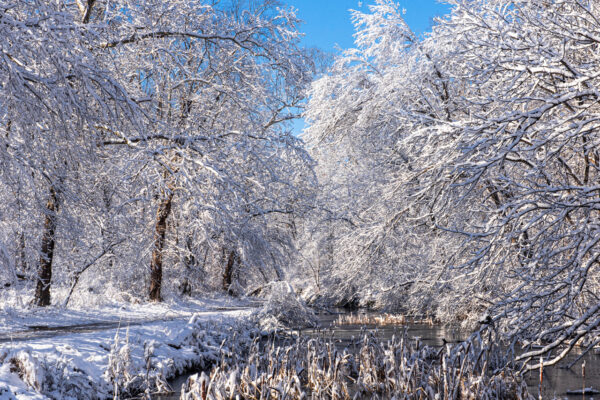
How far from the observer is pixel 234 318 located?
12828mm

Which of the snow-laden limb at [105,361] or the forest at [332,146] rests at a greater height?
the forest at [332,146]

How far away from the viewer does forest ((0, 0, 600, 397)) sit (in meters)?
5.55

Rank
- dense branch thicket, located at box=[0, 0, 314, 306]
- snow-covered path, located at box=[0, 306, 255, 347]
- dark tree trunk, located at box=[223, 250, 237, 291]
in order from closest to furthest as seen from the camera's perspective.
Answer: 1. dense branch thicket, located at box=[0, 0, 314, 306]
2. snow-covered path, located at box=[0, 306, 255, 347]
3. dark tree trunk, located at box=[223, 250, 237, 291]

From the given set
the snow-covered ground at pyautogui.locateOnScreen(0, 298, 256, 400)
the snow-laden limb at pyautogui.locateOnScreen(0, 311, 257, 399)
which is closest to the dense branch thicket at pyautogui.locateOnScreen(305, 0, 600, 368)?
the snow-covered ground at pyautogui.locateOnScreen(0, 298, 256, 400)

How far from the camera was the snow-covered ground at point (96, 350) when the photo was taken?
243 inches

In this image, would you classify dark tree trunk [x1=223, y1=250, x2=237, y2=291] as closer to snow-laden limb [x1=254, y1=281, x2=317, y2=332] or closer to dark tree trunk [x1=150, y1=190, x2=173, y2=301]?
dark tree trunk [x1=150, y1=190, x2=173, y2=301]

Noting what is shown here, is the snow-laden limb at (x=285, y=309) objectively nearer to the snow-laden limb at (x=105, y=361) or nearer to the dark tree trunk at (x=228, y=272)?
the snow-laden limb at (x=105, y=361)

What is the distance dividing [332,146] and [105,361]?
9.45 meters

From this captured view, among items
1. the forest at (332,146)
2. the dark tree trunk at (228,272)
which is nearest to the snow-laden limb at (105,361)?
the forest at (332,146)

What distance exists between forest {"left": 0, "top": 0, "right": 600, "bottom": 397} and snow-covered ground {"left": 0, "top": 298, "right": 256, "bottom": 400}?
106cm

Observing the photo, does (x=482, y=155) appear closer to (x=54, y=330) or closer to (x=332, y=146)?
(x=54, y=330)

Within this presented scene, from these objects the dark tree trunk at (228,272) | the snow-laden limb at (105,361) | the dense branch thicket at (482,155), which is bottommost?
the snow-laden limb at (105,361)

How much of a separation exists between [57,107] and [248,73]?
7.15m

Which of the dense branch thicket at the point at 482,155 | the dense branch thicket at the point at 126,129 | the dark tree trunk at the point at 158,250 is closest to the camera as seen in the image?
the dense branch thicket at the point at 482,155
